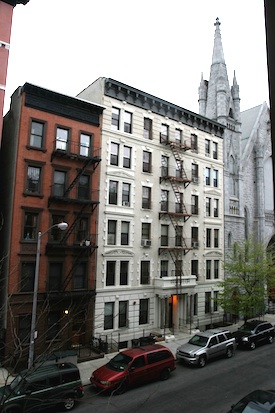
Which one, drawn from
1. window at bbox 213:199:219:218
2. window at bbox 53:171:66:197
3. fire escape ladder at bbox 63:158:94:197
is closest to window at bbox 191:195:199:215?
window at bbox 213:199:219:218

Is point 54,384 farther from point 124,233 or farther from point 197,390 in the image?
point 124,233

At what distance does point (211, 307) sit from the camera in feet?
106

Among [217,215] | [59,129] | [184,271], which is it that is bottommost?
[184,271]

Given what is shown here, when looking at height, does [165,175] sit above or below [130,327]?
above

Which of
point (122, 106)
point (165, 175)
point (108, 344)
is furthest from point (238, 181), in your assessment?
point (108, 344)

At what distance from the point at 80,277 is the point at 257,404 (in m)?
15.2

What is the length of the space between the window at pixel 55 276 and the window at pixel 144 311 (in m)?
7.67

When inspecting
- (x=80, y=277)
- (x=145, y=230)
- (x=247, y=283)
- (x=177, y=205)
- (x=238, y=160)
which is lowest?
(x=247, y=283)

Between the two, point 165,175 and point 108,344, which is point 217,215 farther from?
point 108,344

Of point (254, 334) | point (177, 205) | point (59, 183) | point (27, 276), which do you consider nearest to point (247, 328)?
point (254, 334)

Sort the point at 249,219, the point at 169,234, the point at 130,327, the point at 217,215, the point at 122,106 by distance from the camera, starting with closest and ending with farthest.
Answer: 1. the point at 130,327
2. the point at 122,106
3. the point at 169,234
4. the point at 217,215
5. the point at 249,219

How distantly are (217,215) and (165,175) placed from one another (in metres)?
8.27

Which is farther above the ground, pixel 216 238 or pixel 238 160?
pixel 238 160

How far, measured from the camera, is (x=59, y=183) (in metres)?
23.9
